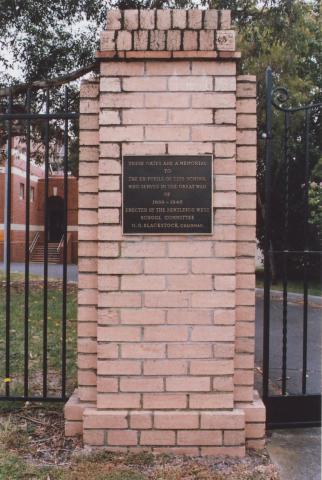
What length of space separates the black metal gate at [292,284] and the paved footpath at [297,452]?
0.12 metres

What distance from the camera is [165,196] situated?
10.1ft

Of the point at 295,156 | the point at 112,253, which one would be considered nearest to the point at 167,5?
the point at 295,156

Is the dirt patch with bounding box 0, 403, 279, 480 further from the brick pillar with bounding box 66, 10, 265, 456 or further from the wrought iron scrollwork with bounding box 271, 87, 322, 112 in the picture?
the wrought iron scrollwork with bounding box 271, 87, 322, 112

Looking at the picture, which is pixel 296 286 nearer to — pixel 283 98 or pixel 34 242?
pixel 283 98

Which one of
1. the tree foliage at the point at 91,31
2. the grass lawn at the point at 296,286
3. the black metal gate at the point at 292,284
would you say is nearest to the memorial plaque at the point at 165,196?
the black metal gate at the point at 292,284

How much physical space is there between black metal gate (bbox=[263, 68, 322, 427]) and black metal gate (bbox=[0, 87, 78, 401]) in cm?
144

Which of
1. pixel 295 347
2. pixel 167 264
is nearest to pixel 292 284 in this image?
pixel 295 347

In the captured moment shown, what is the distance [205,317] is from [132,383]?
62cm

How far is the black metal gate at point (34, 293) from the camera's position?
3.47m

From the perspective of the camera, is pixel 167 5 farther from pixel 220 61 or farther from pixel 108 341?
pixel 108 341

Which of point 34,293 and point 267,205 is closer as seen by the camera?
point 267,205

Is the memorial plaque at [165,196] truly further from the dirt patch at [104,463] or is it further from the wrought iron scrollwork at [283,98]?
the dirt patch at [104,463]

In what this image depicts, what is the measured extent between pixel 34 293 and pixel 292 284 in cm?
879

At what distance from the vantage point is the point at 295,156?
16.1 m
